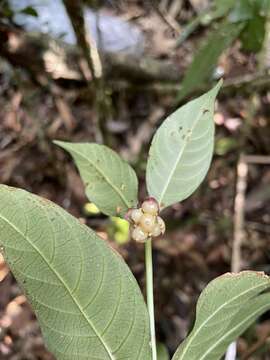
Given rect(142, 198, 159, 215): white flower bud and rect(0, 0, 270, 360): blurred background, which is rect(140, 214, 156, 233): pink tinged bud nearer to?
rect(142, 198, 159, 215): white flower bud

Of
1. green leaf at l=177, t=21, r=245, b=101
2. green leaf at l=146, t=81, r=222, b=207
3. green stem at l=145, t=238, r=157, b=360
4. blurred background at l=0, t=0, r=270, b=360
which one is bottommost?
blurred background at l=0, t=0, r=270, b=360

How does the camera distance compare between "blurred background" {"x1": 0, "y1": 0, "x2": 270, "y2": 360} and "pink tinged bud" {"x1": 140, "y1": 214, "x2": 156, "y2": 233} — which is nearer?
"pink tinged bud" {"x1": 140, "y1": 214, "x2": 156, "y2": 233}

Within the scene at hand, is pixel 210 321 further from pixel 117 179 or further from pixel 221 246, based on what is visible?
pixel 221 246

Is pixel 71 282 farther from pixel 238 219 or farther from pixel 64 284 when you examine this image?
pixel 238 219

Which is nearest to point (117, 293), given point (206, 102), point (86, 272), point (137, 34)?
point (86, 272)

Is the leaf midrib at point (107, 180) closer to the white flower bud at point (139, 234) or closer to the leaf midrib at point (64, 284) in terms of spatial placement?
the white flower bud at point (139, 234)

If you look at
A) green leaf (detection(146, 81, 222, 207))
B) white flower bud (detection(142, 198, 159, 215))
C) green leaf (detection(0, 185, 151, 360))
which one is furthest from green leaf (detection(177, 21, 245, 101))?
green leaf (detection(0, 185, 151, 360))
